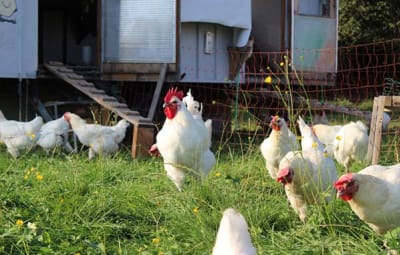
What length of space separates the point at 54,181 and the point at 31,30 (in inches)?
239

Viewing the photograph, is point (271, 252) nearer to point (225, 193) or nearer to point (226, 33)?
point (225, 193)

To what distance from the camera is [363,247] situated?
394 cm

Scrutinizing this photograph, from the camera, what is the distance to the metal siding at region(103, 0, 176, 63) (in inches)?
431

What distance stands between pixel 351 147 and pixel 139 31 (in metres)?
4.74

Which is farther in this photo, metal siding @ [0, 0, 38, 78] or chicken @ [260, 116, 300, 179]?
metal siding @ [0, 0, 38, 78]

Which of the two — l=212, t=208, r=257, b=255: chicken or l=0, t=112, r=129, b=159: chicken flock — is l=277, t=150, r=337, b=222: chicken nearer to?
l=212, t=208, r=257, b=255: chicken

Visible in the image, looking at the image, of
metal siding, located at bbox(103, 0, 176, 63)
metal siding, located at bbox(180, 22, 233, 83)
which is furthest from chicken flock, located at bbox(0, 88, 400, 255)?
metal siding, located at bbox(180, 22, 233, 83)

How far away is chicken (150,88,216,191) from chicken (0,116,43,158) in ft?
9.90

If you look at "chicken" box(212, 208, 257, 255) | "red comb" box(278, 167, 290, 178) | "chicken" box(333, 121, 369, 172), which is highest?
"chicken" box(212, 208, 257, 255)

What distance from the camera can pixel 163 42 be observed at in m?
11.0

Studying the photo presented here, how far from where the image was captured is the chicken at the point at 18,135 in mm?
8617

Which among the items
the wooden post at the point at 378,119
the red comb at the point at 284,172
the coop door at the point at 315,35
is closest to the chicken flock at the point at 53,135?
the wooden post at the point at 378,119

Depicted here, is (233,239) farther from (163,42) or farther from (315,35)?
(315,35)

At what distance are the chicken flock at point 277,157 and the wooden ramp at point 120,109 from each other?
0.30 meters
